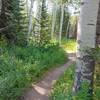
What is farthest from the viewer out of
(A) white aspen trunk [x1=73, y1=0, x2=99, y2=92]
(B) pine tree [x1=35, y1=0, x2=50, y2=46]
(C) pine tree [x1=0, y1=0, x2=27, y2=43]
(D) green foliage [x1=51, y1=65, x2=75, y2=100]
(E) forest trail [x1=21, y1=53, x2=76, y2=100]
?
(B) pine tree [x1=35, y1=0, x2=50, y2=46]

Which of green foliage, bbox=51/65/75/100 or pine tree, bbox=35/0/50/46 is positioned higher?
pine tree, bbox=35/0/50/46

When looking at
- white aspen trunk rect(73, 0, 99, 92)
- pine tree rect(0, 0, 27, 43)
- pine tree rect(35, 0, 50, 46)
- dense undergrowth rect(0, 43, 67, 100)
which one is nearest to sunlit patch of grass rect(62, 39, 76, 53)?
pine tree rect(35, 0, 50, 46)

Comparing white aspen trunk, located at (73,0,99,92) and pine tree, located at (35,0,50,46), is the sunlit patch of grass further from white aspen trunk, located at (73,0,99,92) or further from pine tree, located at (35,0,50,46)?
white aspen trunk, located at (73,0,99,92)

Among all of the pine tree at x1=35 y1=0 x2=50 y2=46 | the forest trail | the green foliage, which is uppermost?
the pine tree at x1=35 y1=0 x2=50 y2=46

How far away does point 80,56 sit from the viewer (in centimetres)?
569

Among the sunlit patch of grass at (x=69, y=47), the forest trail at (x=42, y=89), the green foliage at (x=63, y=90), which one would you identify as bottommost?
the sunlit patch of grass at (x=69, y=47)

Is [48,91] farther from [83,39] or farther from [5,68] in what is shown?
[83,39]

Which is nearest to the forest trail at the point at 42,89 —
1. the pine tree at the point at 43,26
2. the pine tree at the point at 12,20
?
the pine tree at the point at 12,20

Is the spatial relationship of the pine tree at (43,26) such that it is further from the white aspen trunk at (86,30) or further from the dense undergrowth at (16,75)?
the white aspen trunk at (86,30)

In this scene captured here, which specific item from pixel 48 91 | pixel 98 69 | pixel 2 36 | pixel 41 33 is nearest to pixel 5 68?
pixel 48 91

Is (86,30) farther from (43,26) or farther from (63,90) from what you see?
(43,26)

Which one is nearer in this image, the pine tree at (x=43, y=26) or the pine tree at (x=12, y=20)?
the pine tree at (x=12, y=20)

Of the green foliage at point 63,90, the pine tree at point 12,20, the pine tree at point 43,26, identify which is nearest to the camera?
the green foliage at point 63,90

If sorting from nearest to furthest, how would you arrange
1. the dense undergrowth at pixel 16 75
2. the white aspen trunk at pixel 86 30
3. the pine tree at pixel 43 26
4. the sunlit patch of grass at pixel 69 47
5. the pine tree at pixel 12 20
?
the white aspen trunk at pixel 86 30 → the dense undergrowth at pixel 16 75 → the pine tree at pixel 12 20 → the pine tree at pixel 43 26 → the sunlit patch of grass at pixel 69 47
